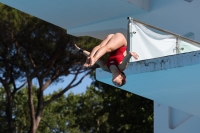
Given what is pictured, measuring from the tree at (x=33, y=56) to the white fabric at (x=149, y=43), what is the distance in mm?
12617

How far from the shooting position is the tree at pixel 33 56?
21.9 meters

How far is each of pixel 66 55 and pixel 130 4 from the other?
421 inches

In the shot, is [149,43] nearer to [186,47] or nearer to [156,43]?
[156,43]

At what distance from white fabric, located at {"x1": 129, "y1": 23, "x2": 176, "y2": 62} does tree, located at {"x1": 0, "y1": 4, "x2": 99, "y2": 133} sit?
41.4 feet

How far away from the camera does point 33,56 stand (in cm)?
2298

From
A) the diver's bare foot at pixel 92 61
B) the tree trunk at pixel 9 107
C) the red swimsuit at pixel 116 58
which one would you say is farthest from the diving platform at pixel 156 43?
the tree trunk at pixel 9 107

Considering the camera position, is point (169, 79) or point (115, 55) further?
point (169, 79)

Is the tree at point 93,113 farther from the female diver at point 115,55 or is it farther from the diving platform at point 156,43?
the female diver at point 115,55

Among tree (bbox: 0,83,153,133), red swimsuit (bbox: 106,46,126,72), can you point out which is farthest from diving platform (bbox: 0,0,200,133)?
tree (bbox: 0,83,153,133)

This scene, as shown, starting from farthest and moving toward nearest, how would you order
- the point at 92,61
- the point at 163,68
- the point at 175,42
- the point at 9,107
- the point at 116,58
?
the point at 9,107 < the point at 175,42 < the point at 163,68 < the point at 116,58 < the point at 92,61

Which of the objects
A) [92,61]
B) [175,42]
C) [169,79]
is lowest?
[92,61]

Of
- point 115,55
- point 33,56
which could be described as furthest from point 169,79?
point 33,56

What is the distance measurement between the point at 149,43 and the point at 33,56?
1458cm

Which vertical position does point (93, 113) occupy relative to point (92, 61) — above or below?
above
